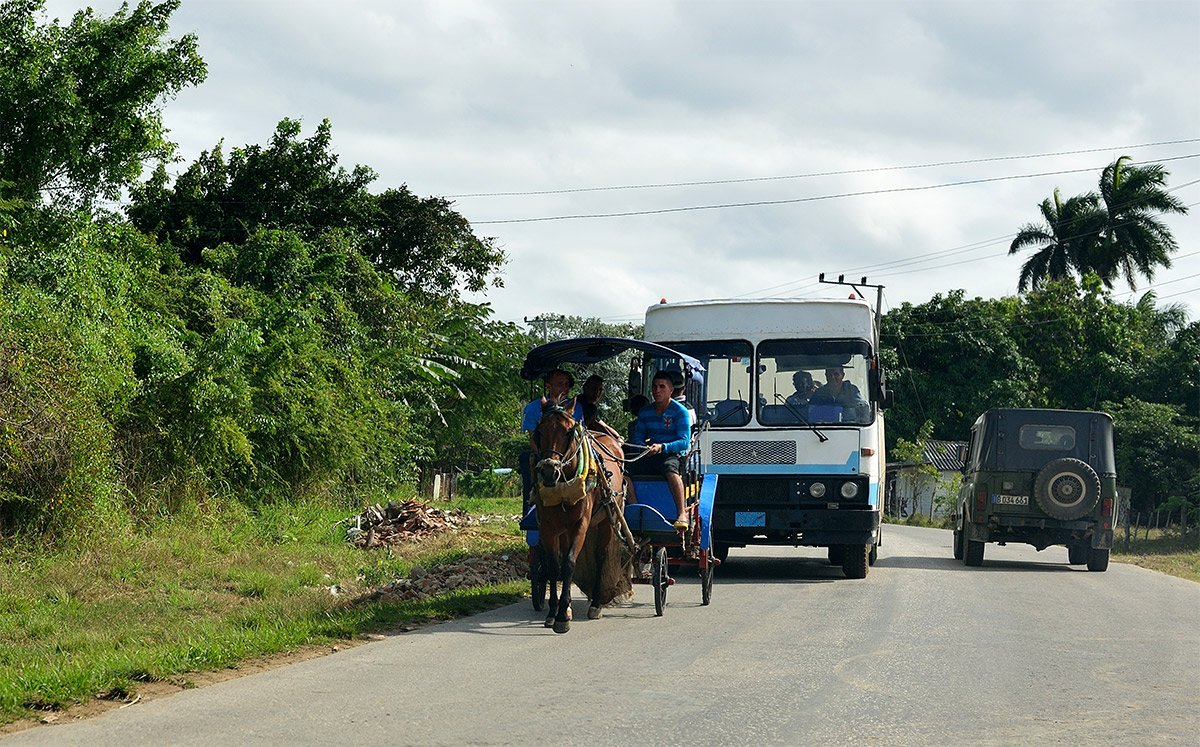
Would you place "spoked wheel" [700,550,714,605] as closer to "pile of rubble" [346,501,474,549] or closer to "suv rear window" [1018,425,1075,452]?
"pile of rubble" [346,501,474,549]

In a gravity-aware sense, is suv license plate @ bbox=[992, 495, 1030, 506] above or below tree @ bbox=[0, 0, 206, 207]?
below

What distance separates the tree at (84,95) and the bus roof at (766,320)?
1007 cm

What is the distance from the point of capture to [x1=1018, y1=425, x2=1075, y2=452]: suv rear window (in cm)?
1989

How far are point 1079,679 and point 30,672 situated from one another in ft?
22.8

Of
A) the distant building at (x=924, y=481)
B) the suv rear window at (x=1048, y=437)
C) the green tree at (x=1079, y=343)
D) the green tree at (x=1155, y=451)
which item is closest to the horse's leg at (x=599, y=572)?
the suv rear window at (x=1048, y=437)

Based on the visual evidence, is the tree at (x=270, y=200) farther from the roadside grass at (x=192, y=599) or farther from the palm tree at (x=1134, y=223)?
the palm tree at (x=1134, y=223)

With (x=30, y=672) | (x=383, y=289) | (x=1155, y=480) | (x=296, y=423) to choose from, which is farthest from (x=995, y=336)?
(x=30, y=672)

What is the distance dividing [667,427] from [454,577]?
3.38m

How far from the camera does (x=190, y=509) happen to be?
55.3 feet


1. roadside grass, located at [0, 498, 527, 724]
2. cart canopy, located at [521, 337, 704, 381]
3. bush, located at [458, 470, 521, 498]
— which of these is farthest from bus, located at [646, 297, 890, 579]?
bush, located at [458, 470, 521, 498]

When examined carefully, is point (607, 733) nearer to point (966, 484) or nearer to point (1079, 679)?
point (1079, 679)

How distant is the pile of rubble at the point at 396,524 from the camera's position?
19.1 m

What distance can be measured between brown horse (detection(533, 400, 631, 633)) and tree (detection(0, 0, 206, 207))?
12289 mm

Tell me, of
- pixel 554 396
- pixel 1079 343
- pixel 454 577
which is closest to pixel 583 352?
pixel 554 396
